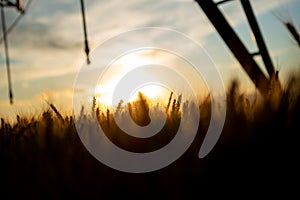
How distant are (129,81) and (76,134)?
295 mm

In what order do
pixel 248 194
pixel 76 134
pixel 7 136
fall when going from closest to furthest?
pixel 248 194 < pixel 76 134 < pixel 7 136

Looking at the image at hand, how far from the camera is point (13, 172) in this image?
1.85 feet

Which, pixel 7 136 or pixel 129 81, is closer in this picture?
pixel 7 136

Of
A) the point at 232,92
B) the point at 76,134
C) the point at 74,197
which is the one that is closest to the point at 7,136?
the point at 76,134

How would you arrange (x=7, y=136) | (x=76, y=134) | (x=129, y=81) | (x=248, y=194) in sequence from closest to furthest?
(x=248, y=194) < (x=76, y=134) < (x=7, y=136) < (x=129, y=81)

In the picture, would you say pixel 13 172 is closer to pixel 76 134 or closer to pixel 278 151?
pixel 76 134

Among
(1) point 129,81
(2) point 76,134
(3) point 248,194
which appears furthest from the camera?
(1) point 129,81

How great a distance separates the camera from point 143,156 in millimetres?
545

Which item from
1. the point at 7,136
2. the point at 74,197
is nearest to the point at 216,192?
the point at 74,197

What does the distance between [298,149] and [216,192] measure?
118 mm

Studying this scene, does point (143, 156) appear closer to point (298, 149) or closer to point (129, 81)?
point (298, 149)

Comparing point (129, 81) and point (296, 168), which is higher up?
point (129, 81)

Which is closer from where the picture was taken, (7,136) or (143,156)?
(143,156)

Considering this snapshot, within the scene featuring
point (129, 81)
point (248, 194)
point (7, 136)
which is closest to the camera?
point (248, 194)
